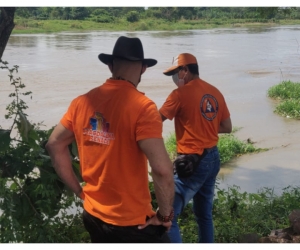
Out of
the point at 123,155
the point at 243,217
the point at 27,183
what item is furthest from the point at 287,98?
the point at 123,155

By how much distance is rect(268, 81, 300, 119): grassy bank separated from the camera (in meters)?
11.0

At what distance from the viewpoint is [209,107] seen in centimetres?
345

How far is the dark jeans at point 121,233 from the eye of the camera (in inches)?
92.0

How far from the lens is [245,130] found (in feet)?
33.3

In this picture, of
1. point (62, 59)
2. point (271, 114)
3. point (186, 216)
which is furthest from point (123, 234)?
point (62, 59)

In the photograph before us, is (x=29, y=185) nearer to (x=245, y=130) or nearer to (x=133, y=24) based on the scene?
(x=245, y=130)

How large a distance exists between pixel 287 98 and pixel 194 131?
32.7 ft

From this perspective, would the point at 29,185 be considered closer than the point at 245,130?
Yes

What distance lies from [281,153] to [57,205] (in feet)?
18.6

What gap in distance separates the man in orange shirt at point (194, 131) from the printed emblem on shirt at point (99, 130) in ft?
3.60

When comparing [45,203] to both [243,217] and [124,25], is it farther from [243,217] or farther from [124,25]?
[124,25]

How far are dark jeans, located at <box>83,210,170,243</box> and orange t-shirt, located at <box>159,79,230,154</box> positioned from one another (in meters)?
1.07

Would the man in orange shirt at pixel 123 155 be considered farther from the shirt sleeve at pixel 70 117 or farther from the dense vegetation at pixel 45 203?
the dense vegetation at pixel 45 203

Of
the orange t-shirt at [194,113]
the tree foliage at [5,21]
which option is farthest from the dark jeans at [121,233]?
the tree foliage at [5,21]
